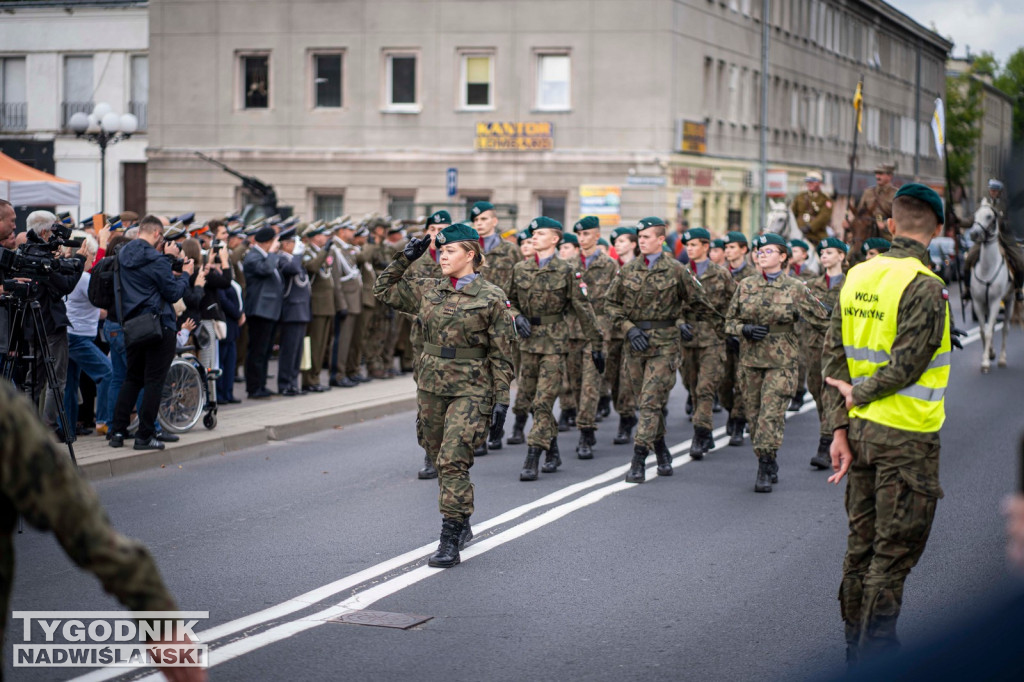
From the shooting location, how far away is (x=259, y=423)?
1398cm

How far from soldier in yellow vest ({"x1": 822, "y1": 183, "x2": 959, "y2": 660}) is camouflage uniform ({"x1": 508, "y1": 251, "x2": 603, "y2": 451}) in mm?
5982

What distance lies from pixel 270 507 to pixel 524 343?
2999mm

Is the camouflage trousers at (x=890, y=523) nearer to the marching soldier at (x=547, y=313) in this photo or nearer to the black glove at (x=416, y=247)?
the black glove at (x=416, y=247)

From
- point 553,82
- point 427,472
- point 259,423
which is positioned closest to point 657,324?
point 427,472

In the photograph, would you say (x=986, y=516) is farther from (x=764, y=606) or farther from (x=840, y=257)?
(x=840, y=257)

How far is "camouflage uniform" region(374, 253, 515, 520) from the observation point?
27.1ft

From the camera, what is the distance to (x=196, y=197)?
1683 inches

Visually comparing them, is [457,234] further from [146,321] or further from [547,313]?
[146,321]

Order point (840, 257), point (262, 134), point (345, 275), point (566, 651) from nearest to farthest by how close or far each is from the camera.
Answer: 1. point (566, 651)
2. point (840, 257)
3. point (345, 275)
4. point (262, 134)

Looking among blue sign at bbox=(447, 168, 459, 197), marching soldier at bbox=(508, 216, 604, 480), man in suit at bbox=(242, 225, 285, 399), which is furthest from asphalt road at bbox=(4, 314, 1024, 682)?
blue sign at bbox=(447, 168, 459, 197)

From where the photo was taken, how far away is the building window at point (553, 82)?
40.6 metres

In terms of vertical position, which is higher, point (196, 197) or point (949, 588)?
point (196, 197)

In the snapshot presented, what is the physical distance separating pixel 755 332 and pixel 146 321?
16.9 feet

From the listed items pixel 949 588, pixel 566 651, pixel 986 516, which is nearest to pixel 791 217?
pixel 986 516
